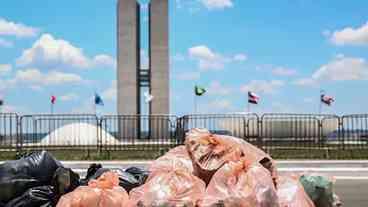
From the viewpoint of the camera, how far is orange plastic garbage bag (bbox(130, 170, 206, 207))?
14.8 ft

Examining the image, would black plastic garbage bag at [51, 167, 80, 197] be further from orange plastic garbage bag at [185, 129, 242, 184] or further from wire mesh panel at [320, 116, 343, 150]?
wire mesh panel at [320, 116, 343, 150]

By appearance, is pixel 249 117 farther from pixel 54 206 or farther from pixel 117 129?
pixel 54 206

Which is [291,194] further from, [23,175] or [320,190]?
[23,175]

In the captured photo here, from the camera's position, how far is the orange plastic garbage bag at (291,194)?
15.9 feet

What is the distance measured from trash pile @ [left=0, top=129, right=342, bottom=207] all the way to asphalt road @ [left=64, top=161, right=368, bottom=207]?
19.6 feet

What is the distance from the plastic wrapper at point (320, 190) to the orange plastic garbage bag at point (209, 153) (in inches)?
28.4

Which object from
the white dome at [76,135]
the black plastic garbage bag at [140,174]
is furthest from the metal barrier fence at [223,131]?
the black plastic garbage bag at [140,174]

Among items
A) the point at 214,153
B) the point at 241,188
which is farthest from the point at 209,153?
the point at 241,188

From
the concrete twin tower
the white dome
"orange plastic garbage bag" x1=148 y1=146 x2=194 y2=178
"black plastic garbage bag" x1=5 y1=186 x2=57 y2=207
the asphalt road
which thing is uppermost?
the concrete twin tower

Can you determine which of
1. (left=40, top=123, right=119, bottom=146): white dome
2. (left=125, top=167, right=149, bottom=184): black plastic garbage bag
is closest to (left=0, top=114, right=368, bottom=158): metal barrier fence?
(left=40, top=123, right=119, bottom=146): white dome

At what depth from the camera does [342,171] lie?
54.6 feet

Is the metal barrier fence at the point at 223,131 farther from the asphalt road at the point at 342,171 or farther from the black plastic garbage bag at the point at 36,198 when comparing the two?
the black plastic garbage bag at the point at 36,198

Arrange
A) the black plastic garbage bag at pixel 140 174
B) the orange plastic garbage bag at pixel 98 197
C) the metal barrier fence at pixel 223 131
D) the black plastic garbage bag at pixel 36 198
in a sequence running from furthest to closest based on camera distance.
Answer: the metal barrier fence at pixel 223 131
the black plastic garbage bag at pixel 140 174
the black plastic garbage bag at pixel 36 198
the orange plastic garbage bag at pixel 98 197

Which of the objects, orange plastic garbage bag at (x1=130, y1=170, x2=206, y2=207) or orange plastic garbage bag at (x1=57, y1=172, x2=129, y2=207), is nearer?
orange plastic garbage bag at (x1=130, y1=170, x2=206, y2=207)
